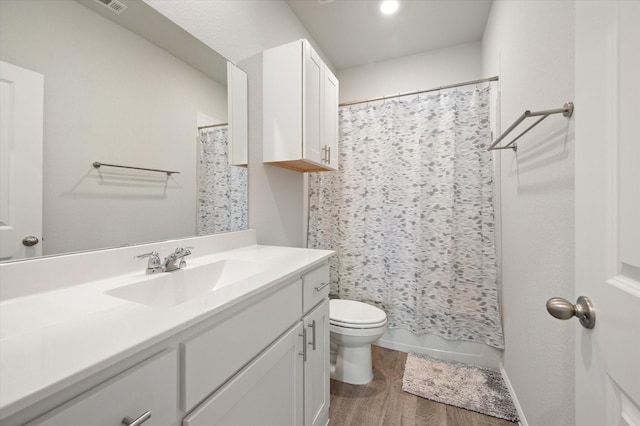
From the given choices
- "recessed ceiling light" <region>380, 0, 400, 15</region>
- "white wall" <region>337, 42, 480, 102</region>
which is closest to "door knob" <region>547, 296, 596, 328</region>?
"recessed ceiling light" <region>380, 0, 400, 15</region>

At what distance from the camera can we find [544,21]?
1.08 meters

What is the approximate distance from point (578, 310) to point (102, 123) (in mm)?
1398

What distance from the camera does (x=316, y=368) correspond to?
1.21m

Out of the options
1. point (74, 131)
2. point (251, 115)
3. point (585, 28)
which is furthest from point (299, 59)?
point (585, 28)

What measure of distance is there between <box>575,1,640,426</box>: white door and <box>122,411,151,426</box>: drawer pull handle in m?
0.78

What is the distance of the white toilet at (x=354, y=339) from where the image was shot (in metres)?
1.66

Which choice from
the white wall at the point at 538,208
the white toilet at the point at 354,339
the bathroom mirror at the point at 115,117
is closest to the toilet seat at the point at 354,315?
the white toilet at the point at 354,339

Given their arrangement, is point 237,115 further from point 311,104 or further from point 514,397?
point 514,397

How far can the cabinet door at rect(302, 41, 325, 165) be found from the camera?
4.89ft

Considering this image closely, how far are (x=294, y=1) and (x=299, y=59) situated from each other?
802mm

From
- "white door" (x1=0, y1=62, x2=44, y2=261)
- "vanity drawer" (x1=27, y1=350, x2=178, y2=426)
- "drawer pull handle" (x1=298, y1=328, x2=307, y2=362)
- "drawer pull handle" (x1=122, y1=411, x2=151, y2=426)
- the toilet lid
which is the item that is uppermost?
"white door" (x1=0, y1=62, x2=44, y2=261)

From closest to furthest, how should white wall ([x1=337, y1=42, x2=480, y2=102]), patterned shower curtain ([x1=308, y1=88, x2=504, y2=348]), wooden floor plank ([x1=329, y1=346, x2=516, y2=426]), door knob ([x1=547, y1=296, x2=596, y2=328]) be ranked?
door knob ([x1=547, y1=296, x2=596, y2=328]) < wooden floor plank ([x1=329, y1=346, x2=516, y2=426]) < patterned shower curtain ([x1=308, y1=88, x2=504, y2=348]) < white wall ([x1=337, y1=42, x2=480, y2=102])

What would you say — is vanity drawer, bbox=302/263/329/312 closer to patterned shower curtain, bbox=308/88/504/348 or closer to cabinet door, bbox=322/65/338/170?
cabinet door, bbox=322/65/338/170

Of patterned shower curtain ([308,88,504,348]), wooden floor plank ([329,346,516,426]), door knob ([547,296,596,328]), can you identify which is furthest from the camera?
patterned shower curtain ([308,88,504,348])
